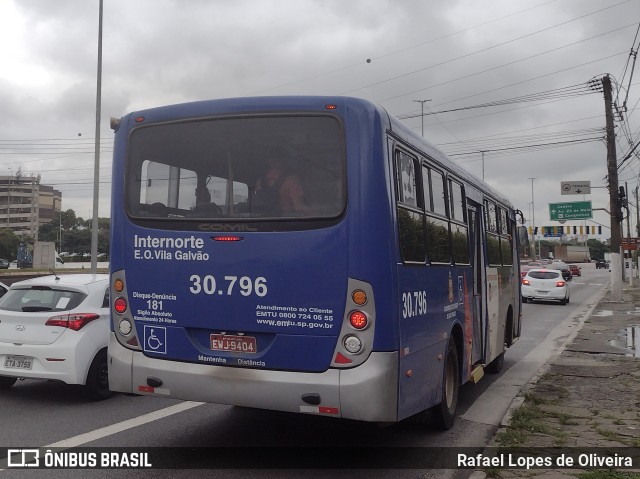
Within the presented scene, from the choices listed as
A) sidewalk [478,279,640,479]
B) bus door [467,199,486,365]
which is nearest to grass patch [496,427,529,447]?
sidewalk [478,279,640,479]

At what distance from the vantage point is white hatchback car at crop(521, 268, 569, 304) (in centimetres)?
2903

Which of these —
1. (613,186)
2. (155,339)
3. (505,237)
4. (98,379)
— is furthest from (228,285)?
(613,186)

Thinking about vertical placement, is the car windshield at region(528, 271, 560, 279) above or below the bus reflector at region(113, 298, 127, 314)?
above

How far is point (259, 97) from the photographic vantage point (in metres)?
5.66

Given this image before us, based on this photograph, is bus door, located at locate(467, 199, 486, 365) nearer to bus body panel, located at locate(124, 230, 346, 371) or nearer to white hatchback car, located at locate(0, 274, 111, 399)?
bus body panel, located at locate(124, 230, 346, 371)

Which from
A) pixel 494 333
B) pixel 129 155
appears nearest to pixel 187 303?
pixel 129 155

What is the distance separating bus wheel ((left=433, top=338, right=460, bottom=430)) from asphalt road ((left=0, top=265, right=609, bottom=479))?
0.13 metres

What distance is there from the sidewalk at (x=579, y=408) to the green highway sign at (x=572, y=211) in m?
43.3

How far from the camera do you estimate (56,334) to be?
25.4 ft

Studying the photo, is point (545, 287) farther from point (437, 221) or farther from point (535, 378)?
point (437, 221)

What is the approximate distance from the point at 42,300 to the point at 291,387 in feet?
14.3

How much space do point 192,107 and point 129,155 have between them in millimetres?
794

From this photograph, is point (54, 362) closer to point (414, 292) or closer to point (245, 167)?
point (245, 167)

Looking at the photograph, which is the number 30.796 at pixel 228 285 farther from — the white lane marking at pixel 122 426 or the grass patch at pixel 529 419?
the grass patch at pixel 529 419
